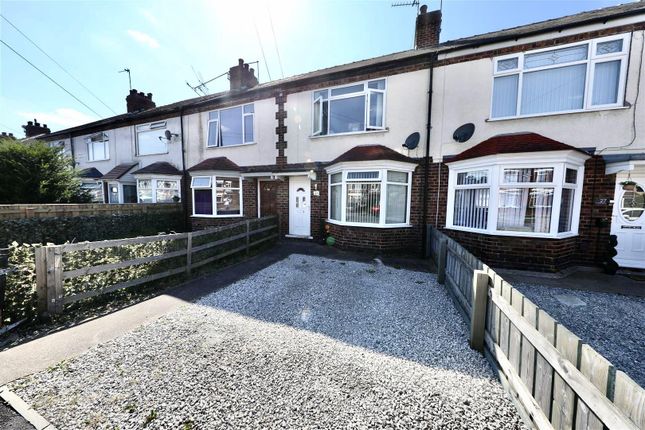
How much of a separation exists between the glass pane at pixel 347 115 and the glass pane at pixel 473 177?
336 centimetres

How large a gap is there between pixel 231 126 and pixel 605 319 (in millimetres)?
12002

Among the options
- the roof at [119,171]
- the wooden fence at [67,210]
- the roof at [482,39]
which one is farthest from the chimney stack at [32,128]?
the wooden fence at [67,210]

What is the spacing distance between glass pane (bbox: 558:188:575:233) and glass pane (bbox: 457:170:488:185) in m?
1.72

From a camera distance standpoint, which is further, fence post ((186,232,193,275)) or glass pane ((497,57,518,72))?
glass pane ((497,57,518,72))

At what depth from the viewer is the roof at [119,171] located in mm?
12602

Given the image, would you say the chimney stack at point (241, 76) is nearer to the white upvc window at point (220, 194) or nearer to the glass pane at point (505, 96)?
the white upvc window at point (220, 194)

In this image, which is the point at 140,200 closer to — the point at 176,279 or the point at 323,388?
the point at 176,279

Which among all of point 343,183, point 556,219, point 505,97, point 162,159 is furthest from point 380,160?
point 162,159

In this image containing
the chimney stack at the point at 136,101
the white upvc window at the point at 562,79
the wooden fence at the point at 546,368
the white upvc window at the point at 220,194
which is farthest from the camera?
the chimney stack at the point at 136,101

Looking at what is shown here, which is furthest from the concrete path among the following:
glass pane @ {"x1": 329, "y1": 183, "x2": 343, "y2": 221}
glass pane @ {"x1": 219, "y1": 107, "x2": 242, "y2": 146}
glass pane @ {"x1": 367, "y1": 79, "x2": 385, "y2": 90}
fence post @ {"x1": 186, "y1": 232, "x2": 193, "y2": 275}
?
glass pane @ {"x1": 219, "y1": 107, "x2": 242, "y2": 146}

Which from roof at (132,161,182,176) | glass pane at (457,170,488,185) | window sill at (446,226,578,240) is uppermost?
roof at (132,161,182,176)

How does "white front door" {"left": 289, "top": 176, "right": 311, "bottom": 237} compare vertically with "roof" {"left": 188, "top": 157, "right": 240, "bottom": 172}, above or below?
below

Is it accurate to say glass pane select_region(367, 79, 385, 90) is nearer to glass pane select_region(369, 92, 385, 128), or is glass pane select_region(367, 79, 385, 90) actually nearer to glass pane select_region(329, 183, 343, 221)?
glass pane select_region(369, 92, 385, 128)

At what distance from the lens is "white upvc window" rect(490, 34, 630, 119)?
5.80 meters
